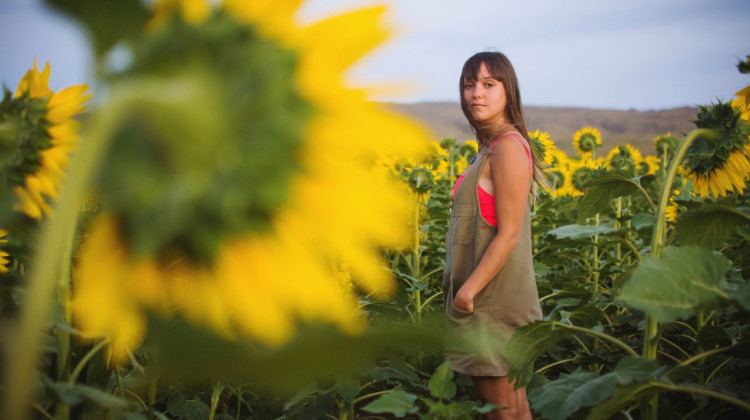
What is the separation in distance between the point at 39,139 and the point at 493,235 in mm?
1383

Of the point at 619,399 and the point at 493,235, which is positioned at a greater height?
the point at 493,235

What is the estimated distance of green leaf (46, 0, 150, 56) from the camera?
23cm

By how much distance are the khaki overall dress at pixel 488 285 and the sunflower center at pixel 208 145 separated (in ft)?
4.45

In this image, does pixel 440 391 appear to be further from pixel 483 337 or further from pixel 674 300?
pixel 483 337

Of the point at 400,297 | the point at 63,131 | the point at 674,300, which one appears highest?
the point at 63,131

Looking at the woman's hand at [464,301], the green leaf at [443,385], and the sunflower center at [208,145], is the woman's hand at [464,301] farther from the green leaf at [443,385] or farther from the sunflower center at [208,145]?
the sunflower center at [208,145]

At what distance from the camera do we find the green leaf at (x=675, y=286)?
2.65 feet

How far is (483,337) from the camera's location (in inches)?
9.4

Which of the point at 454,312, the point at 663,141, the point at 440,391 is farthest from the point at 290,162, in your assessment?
the point at 663,141

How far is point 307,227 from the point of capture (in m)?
0.29

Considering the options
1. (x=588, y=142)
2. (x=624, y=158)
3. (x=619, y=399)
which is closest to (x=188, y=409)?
(x=619, y=399)

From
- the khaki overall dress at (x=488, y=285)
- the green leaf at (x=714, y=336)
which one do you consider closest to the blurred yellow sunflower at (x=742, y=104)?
the green leaf at (x=714, y=336)

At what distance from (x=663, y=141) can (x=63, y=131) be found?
6.96 metres

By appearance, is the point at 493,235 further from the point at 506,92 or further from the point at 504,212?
the point at 506,92
